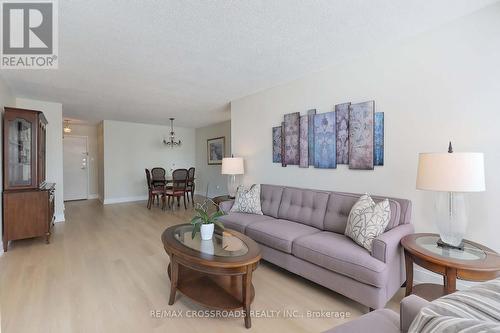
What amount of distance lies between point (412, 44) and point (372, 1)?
33.6 inches

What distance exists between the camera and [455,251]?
5.64ft

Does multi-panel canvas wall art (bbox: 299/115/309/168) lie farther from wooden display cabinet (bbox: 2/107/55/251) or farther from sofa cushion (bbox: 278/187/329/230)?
wooden display cabinet (bbox: 2/107/55/251)

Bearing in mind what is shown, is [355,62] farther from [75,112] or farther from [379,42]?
[75,112]

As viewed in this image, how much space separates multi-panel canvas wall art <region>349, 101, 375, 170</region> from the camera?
261cm

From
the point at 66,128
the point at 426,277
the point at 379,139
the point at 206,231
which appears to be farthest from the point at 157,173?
the point at 426,277

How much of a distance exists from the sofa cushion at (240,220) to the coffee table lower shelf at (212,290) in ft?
2.60

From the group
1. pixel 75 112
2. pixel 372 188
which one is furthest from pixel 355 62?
pixel 75 112

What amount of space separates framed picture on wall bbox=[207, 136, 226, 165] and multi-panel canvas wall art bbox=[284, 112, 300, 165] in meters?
3.67

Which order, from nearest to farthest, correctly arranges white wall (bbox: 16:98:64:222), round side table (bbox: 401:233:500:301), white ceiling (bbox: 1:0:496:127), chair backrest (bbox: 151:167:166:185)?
round side table (bbox: 401:233:500:301) < white ceiling (bbox: 1:0:496:127) < white wall (bbox: 16:98:64:222) < chair backrest (bbox: 151:167:166:185)

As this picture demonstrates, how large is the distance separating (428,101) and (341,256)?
5.48 ft

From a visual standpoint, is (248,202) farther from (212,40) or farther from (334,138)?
(212,40)

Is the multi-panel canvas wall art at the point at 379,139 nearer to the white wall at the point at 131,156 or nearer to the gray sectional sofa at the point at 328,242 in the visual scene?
the gray sectional sofa at the point at 328,242

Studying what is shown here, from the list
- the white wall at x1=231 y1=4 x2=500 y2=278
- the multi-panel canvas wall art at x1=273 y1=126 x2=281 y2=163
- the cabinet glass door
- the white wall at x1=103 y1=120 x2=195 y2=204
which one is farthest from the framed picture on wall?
the cabinet glass door

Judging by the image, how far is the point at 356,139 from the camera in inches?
107
